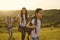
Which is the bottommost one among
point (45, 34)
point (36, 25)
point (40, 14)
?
point (45, 34)

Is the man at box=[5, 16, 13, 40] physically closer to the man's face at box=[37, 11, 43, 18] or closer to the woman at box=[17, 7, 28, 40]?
the woman at box=[17, 7, 28, 40]

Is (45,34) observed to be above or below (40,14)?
below

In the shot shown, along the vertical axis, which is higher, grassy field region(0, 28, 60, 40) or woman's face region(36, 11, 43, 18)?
Result: woman's face region(36, 11, 43, 18)

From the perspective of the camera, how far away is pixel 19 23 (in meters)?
2.55

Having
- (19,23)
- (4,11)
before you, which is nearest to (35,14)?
(19,23)

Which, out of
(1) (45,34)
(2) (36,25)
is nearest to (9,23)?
(2) (36,25)

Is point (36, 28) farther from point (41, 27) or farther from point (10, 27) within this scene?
point (10, 27)

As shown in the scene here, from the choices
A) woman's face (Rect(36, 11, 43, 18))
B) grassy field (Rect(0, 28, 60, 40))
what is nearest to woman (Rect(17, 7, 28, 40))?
grassy field (Rect(0, 28, 60, 40))

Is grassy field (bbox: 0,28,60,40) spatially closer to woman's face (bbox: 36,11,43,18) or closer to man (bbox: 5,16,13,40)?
man (bbox: 5,16,13,40)

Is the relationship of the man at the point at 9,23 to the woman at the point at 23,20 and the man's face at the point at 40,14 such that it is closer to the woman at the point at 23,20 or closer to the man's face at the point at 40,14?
the woman at the point at 23,20

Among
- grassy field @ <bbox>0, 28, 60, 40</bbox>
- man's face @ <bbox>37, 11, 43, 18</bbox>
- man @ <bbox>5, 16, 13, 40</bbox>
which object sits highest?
man's face @ <bbox>37, 11, 43, 18</bbox>

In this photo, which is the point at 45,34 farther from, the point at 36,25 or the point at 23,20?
the point at 23,20

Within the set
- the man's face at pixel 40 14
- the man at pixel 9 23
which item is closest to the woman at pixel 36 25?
the man's face at pixel 40 14

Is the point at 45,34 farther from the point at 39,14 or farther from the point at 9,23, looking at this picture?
the point at 9,23
